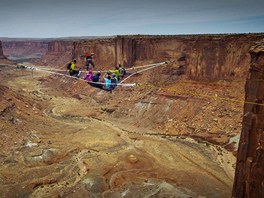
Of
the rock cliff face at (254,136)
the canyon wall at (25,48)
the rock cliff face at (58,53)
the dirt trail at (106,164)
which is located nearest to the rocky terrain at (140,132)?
the dirt trail at (106,164)

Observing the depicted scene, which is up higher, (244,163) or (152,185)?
(244,163)

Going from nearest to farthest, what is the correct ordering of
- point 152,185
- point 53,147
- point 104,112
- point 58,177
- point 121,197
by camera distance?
point 121,197, point 152,185, point 58,177, point 53,147, point 104,112

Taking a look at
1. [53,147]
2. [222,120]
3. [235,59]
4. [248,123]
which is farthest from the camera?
[235,59]

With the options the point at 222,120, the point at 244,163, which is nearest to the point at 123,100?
the point at 222,120

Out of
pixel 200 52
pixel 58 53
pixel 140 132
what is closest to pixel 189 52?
pixel 200 52

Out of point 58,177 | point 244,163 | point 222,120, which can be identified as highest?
point 244,163

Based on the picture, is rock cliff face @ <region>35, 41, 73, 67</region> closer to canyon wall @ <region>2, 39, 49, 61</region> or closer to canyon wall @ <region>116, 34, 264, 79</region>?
canyon wall @ <region>2, 39, 49, 61</region>

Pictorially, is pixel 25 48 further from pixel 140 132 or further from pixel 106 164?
pixel 106 164

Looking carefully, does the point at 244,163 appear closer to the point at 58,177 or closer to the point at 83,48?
the point at 58,177
